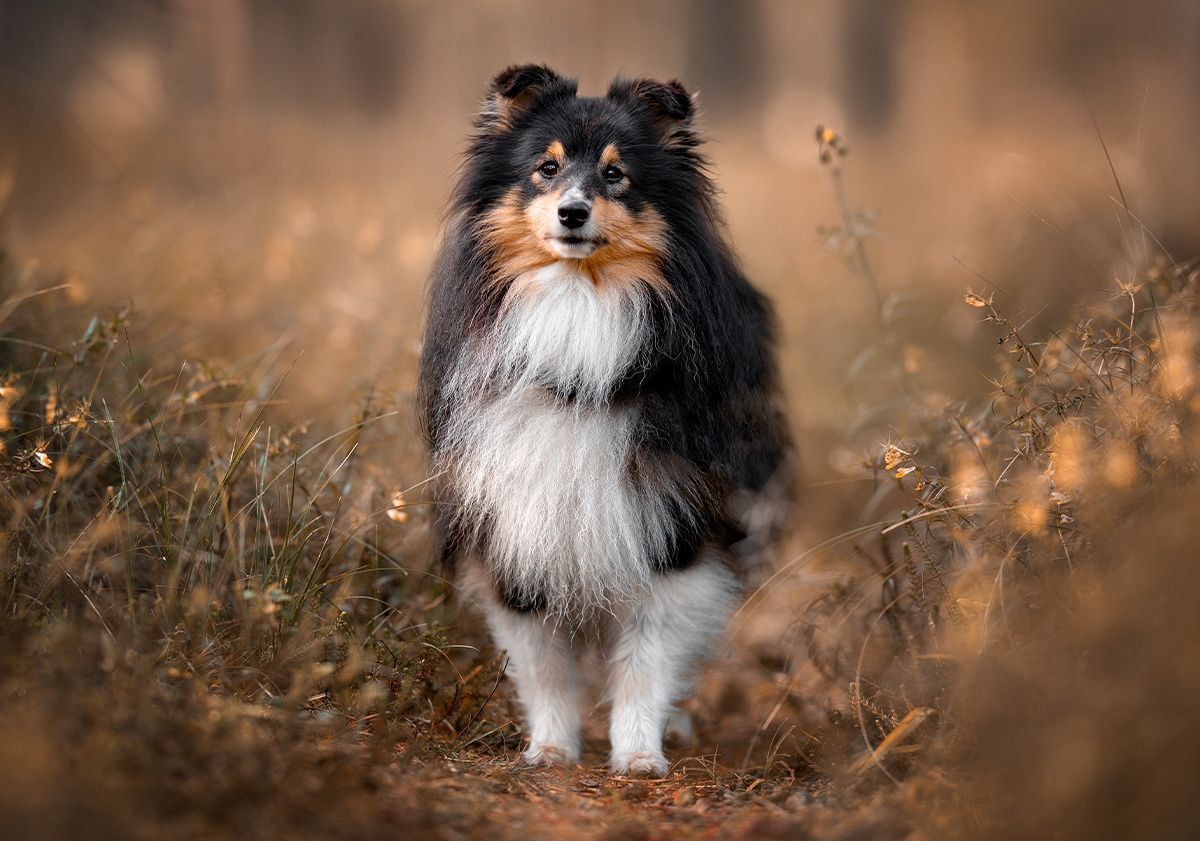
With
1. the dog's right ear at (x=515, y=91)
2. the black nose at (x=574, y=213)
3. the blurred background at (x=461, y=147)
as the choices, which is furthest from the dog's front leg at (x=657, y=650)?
the dog's right ear at (x=515, y=91)

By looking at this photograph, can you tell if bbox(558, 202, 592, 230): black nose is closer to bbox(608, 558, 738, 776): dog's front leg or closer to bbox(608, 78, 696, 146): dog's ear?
bbox(608, 78, 696, 146): dog's ear

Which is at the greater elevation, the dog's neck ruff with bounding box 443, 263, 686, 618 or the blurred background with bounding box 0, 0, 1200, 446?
the blurred background with bounding box 0, 0, 1200, 446

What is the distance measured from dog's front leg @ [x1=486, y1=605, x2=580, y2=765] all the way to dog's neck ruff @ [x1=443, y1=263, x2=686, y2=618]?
22 cm

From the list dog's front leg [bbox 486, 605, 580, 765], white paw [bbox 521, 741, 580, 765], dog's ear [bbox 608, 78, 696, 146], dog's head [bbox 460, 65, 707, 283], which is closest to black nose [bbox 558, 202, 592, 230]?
dog's head [bbox 460, 65, 707, 283]

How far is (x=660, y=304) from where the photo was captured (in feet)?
11.5

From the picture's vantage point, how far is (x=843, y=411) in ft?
21.6

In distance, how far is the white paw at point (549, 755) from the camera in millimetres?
3568

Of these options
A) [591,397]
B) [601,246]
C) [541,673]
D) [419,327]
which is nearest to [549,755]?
[541,673]

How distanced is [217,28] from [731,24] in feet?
28.6

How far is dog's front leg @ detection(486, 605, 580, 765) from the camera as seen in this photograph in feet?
12.3

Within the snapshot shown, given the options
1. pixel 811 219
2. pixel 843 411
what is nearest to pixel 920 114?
pixel 811 219

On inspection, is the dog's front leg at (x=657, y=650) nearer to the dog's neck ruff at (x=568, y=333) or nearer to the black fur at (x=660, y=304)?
the black fur at (x=660, y=304)

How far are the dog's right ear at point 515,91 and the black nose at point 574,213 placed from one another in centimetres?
57

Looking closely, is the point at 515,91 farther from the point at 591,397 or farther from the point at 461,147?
the point at 591,397
